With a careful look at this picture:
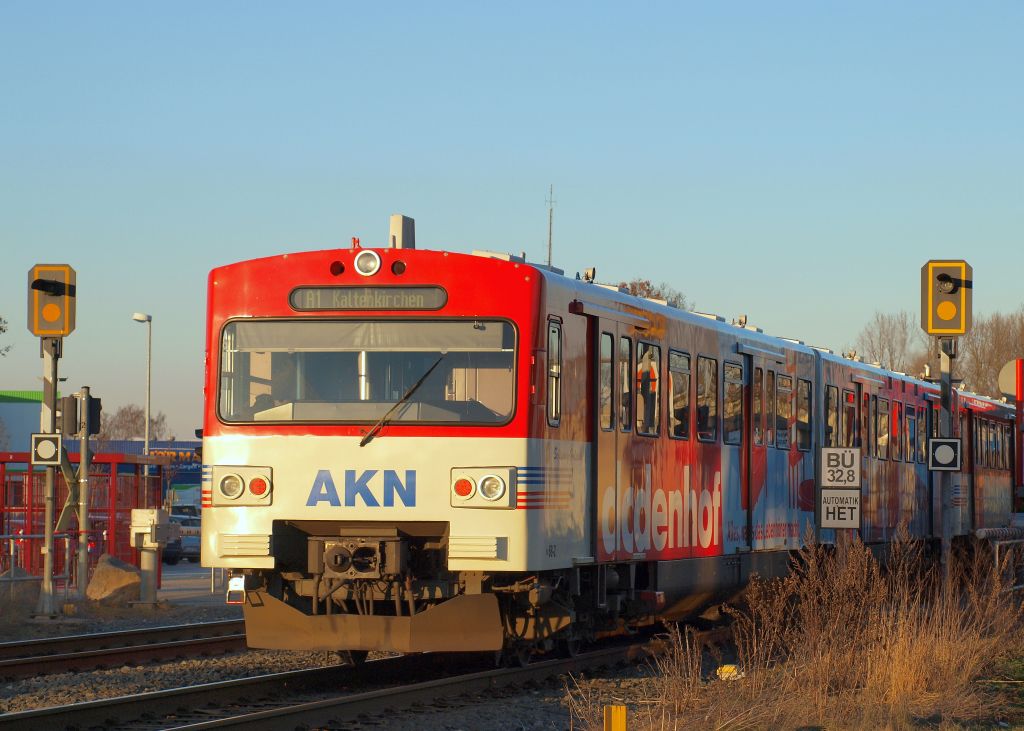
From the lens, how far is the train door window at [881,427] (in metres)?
22.1

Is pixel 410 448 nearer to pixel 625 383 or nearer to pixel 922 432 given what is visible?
pixel 625 383

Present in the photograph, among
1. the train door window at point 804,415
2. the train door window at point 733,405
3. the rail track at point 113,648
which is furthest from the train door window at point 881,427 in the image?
the rail track at point 113,648

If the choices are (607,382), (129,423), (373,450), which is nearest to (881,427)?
(607,382)

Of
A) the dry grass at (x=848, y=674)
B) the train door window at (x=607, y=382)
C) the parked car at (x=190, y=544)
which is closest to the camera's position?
the dry grass at (x=848, y=674)

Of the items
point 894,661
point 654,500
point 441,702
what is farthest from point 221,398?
point 894,661

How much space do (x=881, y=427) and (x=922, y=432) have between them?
280 cm

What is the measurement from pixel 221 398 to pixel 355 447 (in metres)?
1.20

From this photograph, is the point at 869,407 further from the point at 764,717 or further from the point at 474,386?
the point at 764,717

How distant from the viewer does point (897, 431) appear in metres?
23.3

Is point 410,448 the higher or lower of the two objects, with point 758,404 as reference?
lower

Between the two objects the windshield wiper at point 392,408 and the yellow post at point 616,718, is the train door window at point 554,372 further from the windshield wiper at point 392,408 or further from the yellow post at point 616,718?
the yellow post at point 616,718

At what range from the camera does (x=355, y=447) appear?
12117 millimetres

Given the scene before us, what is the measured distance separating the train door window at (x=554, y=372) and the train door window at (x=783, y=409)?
20.4ft

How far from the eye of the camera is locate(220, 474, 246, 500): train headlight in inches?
485
